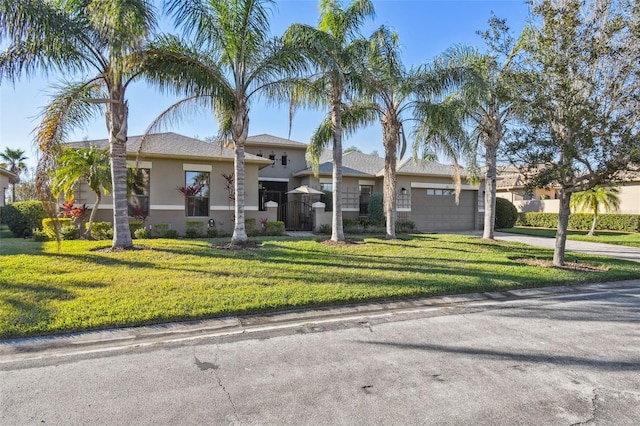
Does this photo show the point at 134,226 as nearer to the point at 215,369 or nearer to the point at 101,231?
the point at 101,231

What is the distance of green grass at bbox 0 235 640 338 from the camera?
5.71 metres

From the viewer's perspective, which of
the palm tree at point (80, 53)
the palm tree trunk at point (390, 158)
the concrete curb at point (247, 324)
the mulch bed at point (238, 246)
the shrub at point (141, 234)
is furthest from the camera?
the palm tree trunk at point (390, 158)

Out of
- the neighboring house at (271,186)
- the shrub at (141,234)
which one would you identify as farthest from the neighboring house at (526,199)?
the shrub at (141,234)

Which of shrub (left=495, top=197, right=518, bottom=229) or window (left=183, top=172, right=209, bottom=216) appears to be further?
shrub (left=495, top=197, right=518, bottom=229)

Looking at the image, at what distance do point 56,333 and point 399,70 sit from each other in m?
12.1

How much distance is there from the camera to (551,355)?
462 cm

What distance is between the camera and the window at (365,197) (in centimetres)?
2094

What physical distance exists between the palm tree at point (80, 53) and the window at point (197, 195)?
17.6ft

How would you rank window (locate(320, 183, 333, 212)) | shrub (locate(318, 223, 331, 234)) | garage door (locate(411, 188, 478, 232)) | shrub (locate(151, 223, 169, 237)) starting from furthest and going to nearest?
garage door (locate(411, 188, 478, 232))
window (locate(320, 183, 333, 212))
shrub (locate(318, 223, 331, 234))
shrub (locate(151, 223, 169, 237))

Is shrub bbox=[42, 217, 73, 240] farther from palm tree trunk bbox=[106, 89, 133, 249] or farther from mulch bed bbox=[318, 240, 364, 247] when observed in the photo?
mulch bed bbox=[318, 240, 364, 247]

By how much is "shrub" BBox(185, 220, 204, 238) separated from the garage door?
11574 mm

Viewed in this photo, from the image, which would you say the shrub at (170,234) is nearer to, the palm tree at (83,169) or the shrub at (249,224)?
the palm tree at (83,169)

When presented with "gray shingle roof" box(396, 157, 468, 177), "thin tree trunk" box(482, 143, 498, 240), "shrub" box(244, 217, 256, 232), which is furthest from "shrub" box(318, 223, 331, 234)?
"thin tree trunk" box(482, 143, 498, 240)

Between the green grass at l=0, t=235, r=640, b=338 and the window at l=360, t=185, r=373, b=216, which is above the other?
the window at l=360, t=185, r=373, b=216
